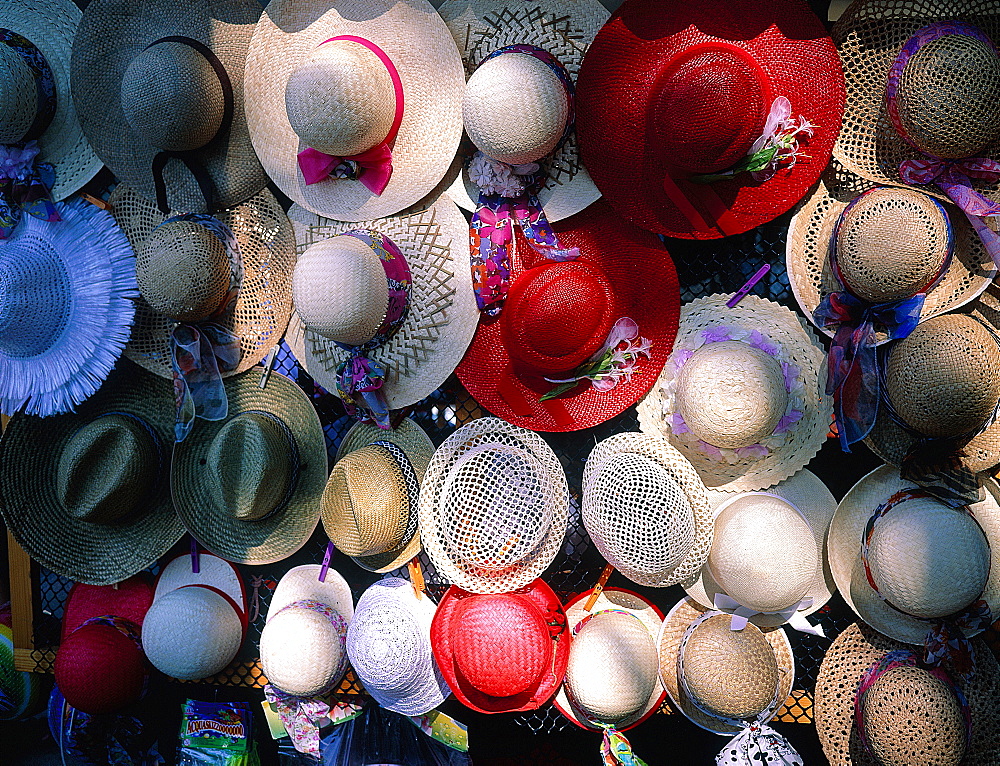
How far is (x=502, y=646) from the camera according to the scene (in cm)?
178

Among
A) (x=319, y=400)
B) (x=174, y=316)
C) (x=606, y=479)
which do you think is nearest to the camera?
(x=606, y=479)

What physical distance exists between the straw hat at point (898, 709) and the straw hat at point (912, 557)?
0.41 ft

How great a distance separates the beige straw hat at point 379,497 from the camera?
6.20ft

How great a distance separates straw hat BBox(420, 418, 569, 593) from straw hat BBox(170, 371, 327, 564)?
17.8 inches

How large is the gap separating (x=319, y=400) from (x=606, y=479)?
1.02m

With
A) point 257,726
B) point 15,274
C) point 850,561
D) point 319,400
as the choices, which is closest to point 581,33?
point 319,400

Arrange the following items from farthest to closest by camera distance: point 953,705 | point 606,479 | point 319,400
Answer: point 319,400 < point 606,479 < point 953,705

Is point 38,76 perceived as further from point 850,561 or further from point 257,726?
point 850,561

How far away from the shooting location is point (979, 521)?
1.75m

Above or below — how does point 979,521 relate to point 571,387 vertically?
below

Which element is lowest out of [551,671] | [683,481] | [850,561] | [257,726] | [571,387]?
[257,726]

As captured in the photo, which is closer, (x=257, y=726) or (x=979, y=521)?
(x=979, y=521)

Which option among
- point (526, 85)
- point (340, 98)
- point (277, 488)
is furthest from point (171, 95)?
point (277, 488)

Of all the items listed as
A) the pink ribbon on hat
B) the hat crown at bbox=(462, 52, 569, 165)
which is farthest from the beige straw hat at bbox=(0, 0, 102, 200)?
the hat crown at bbox=(462, 52, 569, 165)
